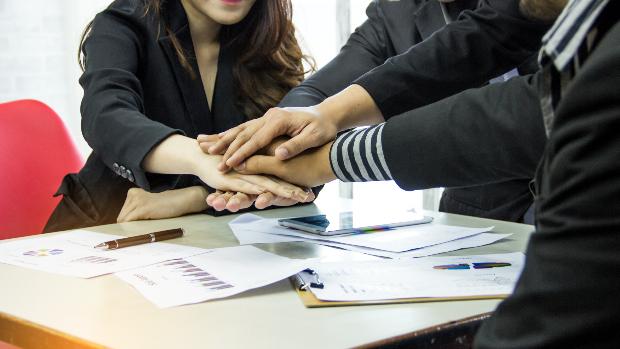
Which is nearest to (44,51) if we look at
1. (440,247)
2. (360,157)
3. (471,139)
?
(360,157)

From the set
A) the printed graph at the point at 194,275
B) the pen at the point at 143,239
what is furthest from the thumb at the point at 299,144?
the printed graph at the point at 194,275

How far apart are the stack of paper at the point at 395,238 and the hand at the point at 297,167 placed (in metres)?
0.10

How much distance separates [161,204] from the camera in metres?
1.48

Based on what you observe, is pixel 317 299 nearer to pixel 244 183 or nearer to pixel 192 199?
pixel 244 183

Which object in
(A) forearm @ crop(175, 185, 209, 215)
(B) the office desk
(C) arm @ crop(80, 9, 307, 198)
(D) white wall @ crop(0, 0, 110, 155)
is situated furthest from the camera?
(D) white wall @ crop(0, 0, 110, 155)

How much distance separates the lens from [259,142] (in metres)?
1.34

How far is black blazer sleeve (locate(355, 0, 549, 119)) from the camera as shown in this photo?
1.45 m

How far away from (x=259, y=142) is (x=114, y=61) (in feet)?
1.62

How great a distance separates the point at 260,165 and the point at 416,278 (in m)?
0.49

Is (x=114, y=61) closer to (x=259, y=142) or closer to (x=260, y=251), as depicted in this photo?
(x=259, y=142)

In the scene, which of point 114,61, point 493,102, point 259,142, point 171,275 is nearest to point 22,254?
point 171,275

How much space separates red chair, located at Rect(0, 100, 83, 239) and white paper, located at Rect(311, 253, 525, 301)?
0.89 meters

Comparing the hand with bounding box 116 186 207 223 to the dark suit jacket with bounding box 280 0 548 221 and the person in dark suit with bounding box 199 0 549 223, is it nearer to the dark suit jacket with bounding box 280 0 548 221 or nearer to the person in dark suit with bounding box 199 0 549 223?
the person in dark suit with bounding box 199 0 549 223

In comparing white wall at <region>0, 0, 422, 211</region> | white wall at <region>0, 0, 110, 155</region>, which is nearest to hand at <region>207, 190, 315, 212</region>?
white wall at <region>0, 0, 422, 211</region>
